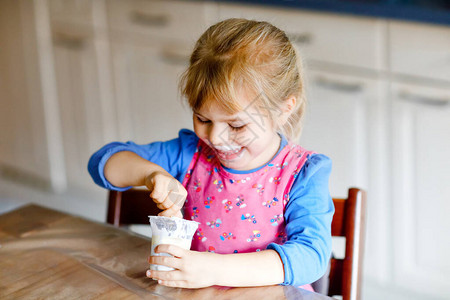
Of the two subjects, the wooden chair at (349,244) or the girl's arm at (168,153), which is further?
the girl's arm at (168,153)

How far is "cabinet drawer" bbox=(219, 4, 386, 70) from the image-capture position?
159 cm

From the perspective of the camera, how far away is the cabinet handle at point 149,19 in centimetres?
205

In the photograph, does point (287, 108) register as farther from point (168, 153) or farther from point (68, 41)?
point (68, 41)

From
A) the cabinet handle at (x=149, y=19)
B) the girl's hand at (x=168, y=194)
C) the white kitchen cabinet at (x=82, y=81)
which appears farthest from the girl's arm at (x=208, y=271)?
the white kitchen cabinet at (x=82, y=81)

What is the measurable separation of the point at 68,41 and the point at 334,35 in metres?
1.31

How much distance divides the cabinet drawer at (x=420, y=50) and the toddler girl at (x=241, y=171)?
669 millimetres

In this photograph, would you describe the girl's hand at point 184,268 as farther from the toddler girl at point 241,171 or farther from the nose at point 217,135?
the nose at point 217,135

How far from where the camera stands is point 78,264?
0.76 metres

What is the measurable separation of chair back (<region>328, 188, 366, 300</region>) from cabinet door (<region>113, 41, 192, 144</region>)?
1.29 meters

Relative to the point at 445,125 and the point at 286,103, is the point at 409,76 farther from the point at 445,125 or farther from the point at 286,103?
the point at 286,103

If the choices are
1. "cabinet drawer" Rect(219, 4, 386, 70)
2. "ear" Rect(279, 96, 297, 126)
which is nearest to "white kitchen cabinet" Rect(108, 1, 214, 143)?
"cabinet drawer" Rect(219, 4, 386, 70)

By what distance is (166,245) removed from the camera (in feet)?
2.27

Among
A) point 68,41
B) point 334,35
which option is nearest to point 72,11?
point 68,41

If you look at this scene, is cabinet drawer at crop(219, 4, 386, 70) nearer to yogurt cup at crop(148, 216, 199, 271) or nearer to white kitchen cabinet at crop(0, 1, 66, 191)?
yogurt cup at crop(148, 216, 199, 271)
